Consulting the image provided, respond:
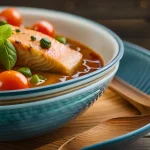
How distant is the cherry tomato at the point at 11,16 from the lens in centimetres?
181

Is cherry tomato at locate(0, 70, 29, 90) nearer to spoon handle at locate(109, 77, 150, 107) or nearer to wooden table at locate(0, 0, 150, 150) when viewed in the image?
spoon handle at locate(109, 77, 150, 107)

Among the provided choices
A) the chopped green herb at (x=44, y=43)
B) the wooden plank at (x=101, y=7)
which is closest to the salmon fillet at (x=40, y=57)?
the chopped green herb at (x=44, y=43)

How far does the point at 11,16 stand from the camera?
1813 millimetres

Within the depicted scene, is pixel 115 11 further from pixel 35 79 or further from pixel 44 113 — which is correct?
pixel 44 113

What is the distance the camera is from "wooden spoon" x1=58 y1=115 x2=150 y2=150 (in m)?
1.34

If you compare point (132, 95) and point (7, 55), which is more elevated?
point (7, 55)

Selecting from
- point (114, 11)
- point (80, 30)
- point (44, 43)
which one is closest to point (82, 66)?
point (44, 43)

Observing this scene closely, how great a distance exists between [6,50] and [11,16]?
0.40 metres

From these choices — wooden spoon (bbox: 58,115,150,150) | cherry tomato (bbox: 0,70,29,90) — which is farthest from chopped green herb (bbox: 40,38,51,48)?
wooden spoon (bbox: 58,115,150,150)

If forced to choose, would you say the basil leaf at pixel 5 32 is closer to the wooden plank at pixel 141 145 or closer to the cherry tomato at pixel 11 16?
the cherry tomato at pixel 11 16

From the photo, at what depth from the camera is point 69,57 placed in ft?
5.24

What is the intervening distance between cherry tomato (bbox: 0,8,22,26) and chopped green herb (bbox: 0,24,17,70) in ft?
1.12

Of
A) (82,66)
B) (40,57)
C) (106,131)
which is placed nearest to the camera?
(106,131)

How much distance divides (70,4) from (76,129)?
1.52 meters
